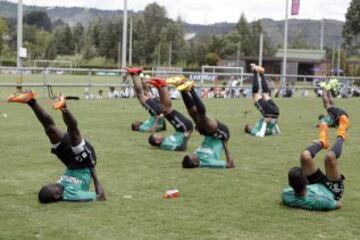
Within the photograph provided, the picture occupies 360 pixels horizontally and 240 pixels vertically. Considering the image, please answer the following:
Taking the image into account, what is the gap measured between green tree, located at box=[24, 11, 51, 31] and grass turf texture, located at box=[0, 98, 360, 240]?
432ft

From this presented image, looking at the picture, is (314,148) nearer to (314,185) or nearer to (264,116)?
(314,185)

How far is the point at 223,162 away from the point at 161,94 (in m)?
3.15

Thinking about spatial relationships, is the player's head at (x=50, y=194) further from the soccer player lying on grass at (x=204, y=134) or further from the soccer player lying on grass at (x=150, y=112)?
the soccer player lying on grass at (x=150, y=112)

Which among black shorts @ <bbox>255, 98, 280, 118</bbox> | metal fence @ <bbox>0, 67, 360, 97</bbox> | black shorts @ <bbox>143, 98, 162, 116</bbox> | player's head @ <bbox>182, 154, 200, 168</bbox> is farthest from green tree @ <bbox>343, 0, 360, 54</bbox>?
player's head @ <bbox>182, 154, 200, 168</bbox>

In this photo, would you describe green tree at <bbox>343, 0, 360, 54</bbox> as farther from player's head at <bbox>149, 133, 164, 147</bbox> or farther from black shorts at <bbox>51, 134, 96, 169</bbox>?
black shorts at <bbox>51, 134, 96, 169</bbox>

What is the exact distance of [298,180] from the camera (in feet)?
23.7

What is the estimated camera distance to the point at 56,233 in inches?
243

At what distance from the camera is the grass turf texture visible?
6.40m

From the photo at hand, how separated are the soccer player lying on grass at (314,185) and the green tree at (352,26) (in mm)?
72359

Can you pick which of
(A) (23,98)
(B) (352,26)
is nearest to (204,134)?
(A) (23,98)

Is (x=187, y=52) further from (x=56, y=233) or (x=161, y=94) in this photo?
→ (x=56, y=233)

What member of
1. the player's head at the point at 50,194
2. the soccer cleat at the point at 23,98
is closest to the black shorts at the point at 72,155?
the player's head at the point at 50,194

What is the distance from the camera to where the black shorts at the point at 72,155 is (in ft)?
24.8

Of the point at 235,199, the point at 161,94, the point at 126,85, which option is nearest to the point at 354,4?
the point at 126,85
